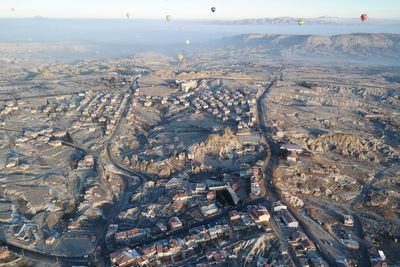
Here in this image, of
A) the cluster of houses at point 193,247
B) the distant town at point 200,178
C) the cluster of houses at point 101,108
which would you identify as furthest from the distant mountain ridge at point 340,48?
the cluster of houses at point 193,247

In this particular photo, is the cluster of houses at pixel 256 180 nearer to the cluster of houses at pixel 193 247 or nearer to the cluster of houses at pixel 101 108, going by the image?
the cluster of houses at pixel 193 247

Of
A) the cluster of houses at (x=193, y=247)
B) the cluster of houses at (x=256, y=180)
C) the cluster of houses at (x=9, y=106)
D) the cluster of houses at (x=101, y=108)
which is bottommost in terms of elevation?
the cluster of houses at (x=193, y=247)

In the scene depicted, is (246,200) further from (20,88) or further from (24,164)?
(20,88)

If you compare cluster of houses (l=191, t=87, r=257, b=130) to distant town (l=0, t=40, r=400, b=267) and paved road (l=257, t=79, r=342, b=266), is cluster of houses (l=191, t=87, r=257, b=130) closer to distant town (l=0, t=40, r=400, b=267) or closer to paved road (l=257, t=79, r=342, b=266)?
distant town (l=0, t=40, r=400, b=267)

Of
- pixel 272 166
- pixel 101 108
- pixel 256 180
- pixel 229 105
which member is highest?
pixel 229 105

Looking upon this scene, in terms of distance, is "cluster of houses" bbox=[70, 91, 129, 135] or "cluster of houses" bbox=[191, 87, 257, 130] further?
"cluster of houses" bbox=[70, 91, 129, 135]

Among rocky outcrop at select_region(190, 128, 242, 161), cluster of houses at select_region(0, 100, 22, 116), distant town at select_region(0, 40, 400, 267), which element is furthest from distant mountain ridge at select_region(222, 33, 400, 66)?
cluster of houses at select_region(0, 100, 22, 116)

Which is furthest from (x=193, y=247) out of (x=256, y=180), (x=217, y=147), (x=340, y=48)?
(x=340, y=48)

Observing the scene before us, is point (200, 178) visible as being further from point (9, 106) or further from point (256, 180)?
point (9, 106)

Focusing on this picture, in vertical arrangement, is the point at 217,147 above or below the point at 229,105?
below
